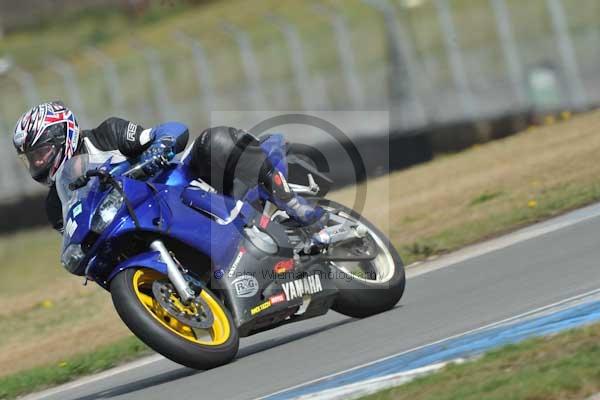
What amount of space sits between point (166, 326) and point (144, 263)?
45 centimetres

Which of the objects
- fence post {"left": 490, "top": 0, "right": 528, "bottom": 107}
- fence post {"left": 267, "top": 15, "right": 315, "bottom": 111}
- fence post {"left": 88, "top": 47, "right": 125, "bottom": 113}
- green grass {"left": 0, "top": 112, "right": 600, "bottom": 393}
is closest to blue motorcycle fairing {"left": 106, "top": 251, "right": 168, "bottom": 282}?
green grass {"left": 0, "top": 112, "right": 600, "bottom": 393}

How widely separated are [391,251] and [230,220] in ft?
4.68

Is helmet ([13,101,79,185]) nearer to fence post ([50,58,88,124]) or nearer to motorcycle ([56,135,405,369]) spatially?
motorcycle ([56,135,405,369])

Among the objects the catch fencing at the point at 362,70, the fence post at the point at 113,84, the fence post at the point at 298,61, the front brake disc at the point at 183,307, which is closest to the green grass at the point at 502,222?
the front brake disc at the point at 183,307

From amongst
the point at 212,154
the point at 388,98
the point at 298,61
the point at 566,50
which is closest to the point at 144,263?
the point at 212,154

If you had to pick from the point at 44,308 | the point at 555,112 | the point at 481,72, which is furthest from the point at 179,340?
the point at 481,72

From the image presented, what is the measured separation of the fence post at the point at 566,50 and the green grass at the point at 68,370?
12071 mm

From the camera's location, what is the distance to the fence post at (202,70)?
2305 cm

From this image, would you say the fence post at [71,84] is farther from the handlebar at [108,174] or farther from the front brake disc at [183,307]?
the front brake disc at [183,307]

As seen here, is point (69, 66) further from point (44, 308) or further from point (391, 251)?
point (391, 251)

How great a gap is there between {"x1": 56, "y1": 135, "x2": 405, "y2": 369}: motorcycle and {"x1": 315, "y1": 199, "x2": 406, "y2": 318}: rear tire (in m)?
0.01

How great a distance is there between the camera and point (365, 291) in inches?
327

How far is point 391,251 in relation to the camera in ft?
28.5

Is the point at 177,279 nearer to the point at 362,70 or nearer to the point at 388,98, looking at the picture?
the point at 388,98
